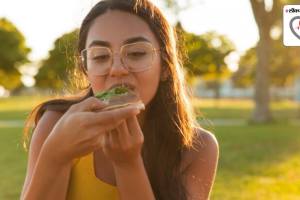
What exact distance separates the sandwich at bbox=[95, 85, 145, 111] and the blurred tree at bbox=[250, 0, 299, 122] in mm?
22137

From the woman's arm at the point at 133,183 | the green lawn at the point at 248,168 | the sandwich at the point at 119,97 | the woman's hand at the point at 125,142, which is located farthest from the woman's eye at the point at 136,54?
the green lawn at the point at 248,168

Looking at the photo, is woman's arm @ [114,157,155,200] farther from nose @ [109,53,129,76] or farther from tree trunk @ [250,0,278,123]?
tree trunk @ [250,0,278,123]

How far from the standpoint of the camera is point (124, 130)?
2.16 meters

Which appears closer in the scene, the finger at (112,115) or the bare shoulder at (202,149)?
the finger at (112,115)

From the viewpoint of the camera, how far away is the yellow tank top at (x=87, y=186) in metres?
2.29

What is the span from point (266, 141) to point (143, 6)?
13.5m

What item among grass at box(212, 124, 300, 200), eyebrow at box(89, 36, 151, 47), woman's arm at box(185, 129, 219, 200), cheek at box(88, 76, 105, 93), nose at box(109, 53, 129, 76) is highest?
eyebrow at box(89, 36, 151, 47)

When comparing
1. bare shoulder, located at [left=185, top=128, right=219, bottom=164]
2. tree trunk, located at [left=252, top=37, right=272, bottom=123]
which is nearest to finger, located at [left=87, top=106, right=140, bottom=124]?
bare shoulder, located at [left=185, top=128, right=219, bottom=164]

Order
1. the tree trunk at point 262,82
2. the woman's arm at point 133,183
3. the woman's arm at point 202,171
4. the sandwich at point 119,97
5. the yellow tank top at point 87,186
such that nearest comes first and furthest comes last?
the sandwich at point 119,97 → the woman's arm at point 133,183 → the yellow tank top at point 87,186 → the woman's arm at point 202,171 → the tree trunk at point 262,82

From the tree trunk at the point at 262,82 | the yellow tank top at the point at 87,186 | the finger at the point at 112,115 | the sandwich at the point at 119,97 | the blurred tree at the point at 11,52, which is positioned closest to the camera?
the finger at the point at 112,115

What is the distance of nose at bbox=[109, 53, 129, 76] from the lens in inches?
87.7

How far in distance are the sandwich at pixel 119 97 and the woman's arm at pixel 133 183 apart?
10.1 inches

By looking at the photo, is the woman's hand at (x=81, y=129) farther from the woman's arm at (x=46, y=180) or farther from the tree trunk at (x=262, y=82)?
the tree trunk at (x=262, y=82)

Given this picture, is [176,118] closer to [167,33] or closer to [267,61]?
[167,33]
